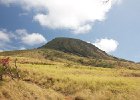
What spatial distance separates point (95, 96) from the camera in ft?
114

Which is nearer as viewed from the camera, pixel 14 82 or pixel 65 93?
pixel 14 82

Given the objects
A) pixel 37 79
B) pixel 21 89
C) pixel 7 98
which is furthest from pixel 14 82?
pixel 37 79

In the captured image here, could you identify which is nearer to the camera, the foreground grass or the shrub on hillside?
the foreground grass

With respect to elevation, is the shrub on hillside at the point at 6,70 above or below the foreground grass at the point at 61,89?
above

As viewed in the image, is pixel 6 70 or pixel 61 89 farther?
pixel 61 89

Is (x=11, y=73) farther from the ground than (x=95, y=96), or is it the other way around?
(x=11, y=73)

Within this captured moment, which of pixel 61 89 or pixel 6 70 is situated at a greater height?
pixel 6 70

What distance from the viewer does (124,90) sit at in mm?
40000

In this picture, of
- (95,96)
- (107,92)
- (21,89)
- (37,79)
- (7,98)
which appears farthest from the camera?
(37,79)

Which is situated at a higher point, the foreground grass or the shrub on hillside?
the shrub on hillside

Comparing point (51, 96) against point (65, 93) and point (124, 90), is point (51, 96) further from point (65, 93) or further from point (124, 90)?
point (124, 90)

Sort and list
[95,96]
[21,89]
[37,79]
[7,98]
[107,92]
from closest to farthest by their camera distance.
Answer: [7,98], [21,89], [95,96], [107,92], [37,79]

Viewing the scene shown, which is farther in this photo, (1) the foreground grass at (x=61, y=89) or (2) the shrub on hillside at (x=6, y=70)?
(2) the shrub on hillside at (x=6, y=70)

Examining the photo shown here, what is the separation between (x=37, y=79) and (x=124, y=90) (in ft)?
32.5
